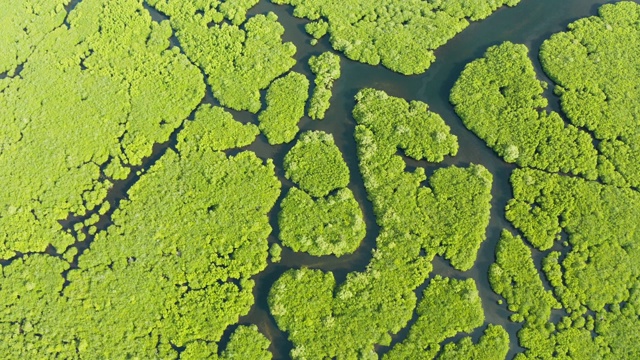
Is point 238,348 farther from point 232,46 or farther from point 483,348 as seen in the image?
point 232,46

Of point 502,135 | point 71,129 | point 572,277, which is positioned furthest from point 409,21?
point 71,129

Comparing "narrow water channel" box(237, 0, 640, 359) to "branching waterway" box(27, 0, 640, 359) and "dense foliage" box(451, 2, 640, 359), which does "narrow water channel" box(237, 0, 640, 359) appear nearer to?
"branching waterway" box(27, 0, 640, 359)

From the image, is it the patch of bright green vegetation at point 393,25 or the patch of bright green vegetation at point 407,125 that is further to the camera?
the patch of bright green vegetation at point 393,25

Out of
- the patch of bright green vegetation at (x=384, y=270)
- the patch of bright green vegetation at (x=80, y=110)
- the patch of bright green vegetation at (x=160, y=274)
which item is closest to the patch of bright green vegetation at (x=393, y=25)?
the patch of bright green vegetation at (x=384, y=270)

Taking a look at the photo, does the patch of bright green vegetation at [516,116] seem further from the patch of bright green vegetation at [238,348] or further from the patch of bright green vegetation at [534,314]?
the patch of bright green vegetation at [238,348]

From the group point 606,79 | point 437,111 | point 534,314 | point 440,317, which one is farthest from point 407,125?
point 606,79

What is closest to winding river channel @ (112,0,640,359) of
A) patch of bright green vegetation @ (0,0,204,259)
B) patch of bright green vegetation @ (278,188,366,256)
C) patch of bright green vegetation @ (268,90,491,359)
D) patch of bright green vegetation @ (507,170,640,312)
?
patch of bright green vegetation @ (278,188,366,256)
